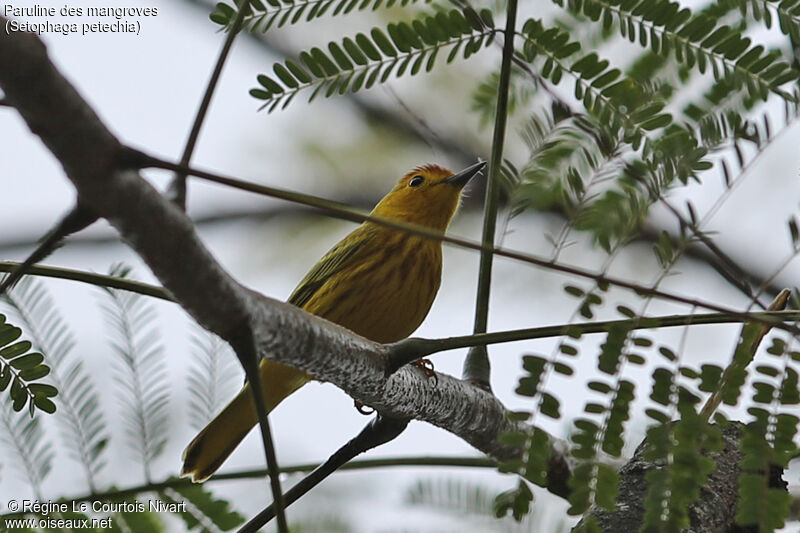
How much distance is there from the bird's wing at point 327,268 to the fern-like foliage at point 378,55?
4.19 ft

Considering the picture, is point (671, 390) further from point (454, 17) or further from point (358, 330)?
point (358, 330)

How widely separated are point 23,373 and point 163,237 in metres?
0.88

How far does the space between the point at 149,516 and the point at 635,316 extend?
1581mm

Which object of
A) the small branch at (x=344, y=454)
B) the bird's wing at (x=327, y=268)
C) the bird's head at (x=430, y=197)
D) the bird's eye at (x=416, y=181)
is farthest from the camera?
the bird's eye at (x=416, y=181)

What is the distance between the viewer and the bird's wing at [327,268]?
3637 millimetres

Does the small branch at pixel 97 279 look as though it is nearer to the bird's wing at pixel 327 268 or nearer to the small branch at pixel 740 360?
the small branch at pixel 740 360

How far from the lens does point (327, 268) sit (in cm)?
369

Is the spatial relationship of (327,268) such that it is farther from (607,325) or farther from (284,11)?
(607,325)

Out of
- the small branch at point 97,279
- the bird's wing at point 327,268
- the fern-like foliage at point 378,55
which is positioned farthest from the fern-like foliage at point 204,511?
the bird's wing at point 327,268

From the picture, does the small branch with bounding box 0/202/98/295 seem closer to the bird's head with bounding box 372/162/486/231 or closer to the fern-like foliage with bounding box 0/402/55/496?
the fern-like foliage with bounding box 0/402/55/496

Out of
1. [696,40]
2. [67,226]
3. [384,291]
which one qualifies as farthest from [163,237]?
[384,291]

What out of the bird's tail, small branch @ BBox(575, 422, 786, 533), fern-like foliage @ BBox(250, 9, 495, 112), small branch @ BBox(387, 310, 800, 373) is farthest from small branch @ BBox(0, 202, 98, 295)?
the bird's tail

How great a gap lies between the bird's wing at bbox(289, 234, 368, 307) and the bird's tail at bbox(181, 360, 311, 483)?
375mm

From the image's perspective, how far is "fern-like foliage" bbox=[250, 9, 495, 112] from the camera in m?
2.32
